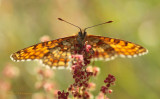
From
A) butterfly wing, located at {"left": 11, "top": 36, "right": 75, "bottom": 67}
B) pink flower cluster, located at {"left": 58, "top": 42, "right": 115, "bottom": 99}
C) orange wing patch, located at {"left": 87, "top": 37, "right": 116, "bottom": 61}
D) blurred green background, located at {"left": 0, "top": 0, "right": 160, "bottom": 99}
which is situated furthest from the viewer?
blurred green background, located at {"left": 0, "top": 0, "right": 160, "bottom": 99}

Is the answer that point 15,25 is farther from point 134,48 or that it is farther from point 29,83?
point 134,48

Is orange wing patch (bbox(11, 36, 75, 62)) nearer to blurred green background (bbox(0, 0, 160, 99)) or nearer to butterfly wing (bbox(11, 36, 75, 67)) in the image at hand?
butterfly wing (bbox(11, 36, 75, 67))

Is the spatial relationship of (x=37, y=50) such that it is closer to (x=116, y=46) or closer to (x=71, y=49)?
(x=71, y=49)

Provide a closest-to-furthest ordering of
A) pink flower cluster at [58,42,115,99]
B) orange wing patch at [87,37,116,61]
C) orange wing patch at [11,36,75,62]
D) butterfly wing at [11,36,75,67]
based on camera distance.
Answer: pink flower cluster at [58,42,115,99] → orange wing patch at [11,36,75,62] → butterfly wing at [11,36,75,67] → orange wing patch at [87,37,116,61]

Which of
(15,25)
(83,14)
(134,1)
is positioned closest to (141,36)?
(134,1)

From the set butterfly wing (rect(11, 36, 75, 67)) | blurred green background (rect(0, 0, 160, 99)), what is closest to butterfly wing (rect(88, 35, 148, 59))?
butterfly wing (rect(11, 36, 75, 67))

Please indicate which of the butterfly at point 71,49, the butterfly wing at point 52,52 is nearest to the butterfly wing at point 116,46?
the butterfly at point 71,49
